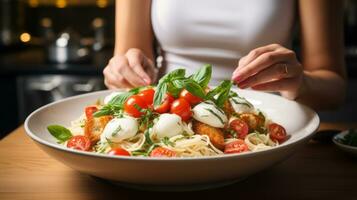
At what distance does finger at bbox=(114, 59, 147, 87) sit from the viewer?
118cm

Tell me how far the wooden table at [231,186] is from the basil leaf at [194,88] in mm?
178

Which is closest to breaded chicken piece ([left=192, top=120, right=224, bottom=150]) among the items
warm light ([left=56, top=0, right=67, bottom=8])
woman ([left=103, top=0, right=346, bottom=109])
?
woman ([left=103, top=0, right=346, bottom=109])

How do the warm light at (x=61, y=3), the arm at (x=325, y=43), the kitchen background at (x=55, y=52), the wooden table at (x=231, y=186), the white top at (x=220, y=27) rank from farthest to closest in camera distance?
the warm light at (x=61, y=3), the kitchen background at (x=55, y=52), the white top at (x=220, y=27), the arm at (x=325, y=43), the wooden table at (x=231, y=186)

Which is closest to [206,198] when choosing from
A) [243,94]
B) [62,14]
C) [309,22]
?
[243,94]

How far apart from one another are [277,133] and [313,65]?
511 millimetres

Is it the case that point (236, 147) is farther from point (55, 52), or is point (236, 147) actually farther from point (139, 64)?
point (55, 52)

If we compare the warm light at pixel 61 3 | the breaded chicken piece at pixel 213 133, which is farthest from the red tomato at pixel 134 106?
the warm light at pixel 61 3

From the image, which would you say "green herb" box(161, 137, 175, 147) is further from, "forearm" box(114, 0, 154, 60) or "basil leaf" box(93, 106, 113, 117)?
"forearm" box(114, 0, 154, 60)

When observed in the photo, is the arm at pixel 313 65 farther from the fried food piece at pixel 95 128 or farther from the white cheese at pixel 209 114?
the fried food piece at pixel 95 128

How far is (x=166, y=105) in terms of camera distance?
96 centimetres

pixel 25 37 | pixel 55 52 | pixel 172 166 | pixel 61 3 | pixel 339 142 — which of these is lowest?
pixel 25 37

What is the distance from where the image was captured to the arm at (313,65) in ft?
3.47

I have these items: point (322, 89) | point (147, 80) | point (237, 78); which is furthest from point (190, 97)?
point (322, 89)

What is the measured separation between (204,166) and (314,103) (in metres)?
0.65
